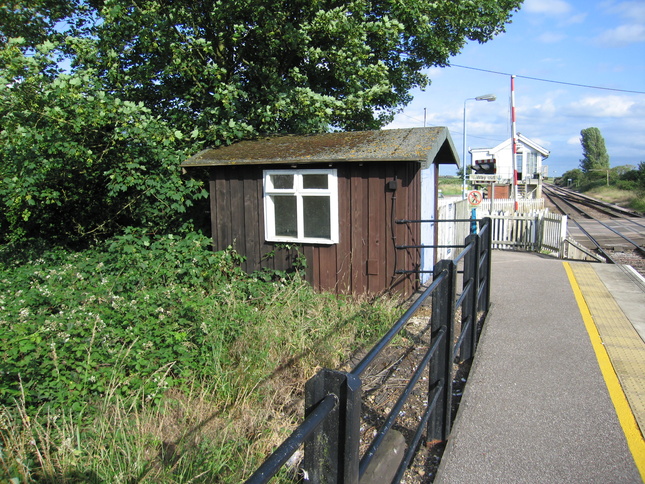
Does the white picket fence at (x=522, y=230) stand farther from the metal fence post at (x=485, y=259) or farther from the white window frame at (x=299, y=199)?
the metal fence post at (x=485, y=259)

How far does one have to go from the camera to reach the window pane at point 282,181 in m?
8.50

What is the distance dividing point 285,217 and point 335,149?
5.00 ft

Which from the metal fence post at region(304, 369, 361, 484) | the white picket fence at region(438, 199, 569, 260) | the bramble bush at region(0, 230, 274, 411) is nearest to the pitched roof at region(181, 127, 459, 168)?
the bramble bush at region(0, 230, 274, 411)

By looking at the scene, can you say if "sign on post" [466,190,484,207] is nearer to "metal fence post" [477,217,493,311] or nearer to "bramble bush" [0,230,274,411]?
"metal fence post" [477,217,493,311]

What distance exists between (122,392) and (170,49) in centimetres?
817

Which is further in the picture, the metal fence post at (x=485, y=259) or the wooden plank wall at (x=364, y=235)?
the wooden plank wall at (x=364, y=235)

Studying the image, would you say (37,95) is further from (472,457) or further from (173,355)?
(472,457)

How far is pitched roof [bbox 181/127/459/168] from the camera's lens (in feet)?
25.0

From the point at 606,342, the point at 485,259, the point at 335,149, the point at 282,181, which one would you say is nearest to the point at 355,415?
the point at 485,259

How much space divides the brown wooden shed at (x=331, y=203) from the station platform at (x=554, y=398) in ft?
6.39

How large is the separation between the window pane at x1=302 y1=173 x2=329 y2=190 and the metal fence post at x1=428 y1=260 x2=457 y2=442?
199 inches

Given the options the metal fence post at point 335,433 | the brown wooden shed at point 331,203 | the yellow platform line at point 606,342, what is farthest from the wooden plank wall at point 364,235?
the metal fence post at point 335,433

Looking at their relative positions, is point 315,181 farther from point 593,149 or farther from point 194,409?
point 593,149

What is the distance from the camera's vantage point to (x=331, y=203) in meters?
8.20
